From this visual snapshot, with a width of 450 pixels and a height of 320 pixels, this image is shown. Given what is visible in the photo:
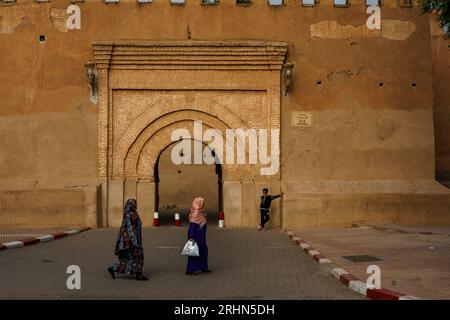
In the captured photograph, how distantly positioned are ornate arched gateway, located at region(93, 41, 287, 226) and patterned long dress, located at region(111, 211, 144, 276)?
8.54 meters

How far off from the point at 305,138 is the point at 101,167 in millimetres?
5736

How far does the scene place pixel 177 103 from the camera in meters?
17.5

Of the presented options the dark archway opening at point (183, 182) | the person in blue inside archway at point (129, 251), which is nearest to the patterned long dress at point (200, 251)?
the person in blue inside archway at point (129, 251)

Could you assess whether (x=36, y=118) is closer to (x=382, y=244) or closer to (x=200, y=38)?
(x=200, y=38)

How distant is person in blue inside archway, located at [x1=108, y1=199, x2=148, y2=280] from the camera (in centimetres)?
870

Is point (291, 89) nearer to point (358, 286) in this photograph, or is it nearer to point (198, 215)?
point (198, 215)

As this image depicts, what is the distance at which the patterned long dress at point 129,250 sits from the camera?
Result: 8.71 m

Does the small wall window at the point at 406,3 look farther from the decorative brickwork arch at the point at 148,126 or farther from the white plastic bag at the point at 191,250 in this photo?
the white plastic bag at the point at 191,250

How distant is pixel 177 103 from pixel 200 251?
8860 millimetres

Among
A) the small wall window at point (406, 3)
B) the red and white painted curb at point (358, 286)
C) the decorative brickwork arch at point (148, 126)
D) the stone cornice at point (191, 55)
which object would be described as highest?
the small wall window at point (406, 3)

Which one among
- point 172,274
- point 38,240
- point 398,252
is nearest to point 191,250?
point 172,274
